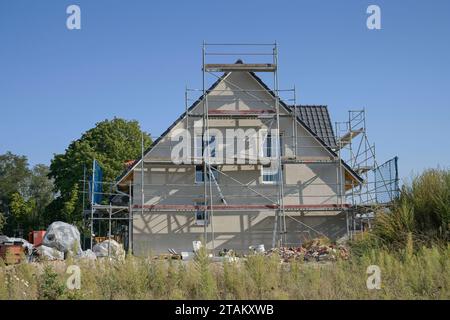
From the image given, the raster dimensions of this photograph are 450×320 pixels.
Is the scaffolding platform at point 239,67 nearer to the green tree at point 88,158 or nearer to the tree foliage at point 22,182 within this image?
the green tree at point 88,158

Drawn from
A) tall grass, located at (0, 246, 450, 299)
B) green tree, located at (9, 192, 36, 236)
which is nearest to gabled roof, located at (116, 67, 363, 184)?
tall grass, located at (0, 246, 450, 299)

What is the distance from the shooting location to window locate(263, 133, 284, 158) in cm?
2905

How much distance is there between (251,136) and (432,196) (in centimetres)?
1495

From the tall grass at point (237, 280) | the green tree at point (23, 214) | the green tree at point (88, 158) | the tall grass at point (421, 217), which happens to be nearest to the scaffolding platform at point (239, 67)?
the tall grass at point (421, 217)

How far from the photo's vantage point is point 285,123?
29.3m

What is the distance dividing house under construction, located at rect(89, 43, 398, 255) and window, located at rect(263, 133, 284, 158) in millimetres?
47

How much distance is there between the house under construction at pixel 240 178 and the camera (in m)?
28.0

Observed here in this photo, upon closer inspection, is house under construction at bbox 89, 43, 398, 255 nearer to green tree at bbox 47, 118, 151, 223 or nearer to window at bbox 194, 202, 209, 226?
window at bbox 194, 202, 209, 226

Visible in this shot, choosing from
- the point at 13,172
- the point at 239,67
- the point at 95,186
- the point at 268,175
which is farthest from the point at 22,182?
the point at 239,67

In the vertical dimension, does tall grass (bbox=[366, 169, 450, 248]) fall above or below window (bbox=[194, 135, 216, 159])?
below

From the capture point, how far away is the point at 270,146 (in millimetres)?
29281
